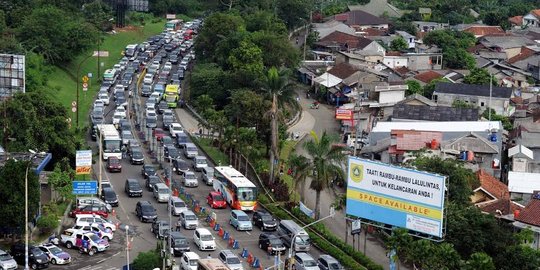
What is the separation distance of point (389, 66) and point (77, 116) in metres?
46.7

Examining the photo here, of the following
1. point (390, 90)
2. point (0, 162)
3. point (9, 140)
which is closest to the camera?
point (0, 162)

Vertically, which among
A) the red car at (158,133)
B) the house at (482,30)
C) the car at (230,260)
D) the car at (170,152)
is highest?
the house at (482,30)

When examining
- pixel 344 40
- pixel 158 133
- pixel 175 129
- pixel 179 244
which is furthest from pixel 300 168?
pixel 344 40

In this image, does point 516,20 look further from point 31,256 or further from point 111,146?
point 31,256

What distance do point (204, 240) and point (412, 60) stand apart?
71.5 metres

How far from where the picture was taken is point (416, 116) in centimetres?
9138

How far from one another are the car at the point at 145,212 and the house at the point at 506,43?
79370 millimetres

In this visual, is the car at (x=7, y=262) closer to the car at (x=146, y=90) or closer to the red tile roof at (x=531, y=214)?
the red tile roof at (x=531, y=214)

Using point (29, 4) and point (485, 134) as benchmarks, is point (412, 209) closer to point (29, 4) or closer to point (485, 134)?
point (485, 134)

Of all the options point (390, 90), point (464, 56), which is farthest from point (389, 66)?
point (390, 90)

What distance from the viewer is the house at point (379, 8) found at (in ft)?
542

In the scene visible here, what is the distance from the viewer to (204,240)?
A: 191ft

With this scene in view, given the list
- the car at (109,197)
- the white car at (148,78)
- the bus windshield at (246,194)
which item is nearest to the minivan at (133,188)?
the car at (109,197)

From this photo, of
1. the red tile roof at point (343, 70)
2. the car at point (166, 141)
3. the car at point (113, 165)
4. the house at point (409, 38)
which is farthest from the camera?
the house at point (409, 38)
